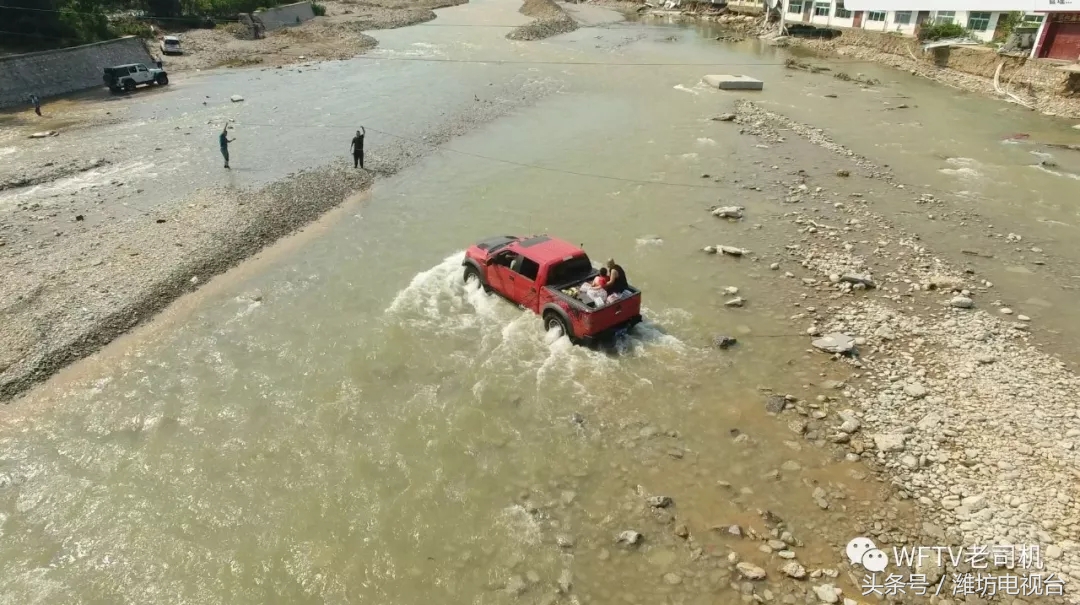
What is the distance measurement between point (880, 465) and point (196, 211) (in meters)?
22.5

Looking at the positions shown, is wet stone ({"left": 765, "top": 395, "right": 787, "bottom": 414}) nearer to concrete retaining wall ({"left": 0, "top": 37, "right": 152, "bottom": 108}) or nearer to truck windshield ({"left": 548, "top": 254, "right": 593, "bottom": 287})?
truck windshield ({"left": 548, "top": 254, "right": 593, "bottom": 287})

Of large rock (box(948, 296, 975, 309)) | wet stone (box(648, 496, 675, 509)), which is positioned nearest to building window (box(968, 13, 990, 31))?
large rock (box(948, 296, 975, 309))

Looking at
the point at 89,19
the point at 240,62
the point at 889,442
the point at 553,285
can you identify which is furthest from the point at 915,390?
the point at 89,19

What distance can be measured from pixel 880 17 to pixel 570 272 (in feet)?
207

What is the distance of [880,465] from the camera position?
33.9ft

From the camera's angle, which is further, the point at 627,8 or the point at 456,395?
the point at 627,8

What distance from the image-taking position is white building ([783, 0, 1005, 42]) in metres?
47.4

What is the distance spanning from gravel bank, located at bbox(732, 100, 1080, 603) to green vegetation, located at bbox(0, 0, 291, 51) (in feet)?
181

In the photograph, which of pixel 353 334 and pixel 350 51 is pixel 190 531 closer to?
pixel 353 334

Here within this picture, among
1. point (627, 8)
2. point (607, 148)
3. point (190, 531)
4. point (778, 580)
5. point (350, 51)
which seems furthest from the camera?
point (627, 8)

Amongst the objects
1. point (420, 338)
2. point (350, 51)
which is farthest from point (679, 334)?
point (350, 51)

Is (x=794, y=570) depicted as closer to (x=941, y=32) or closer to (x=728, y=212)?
(x=728, y=212)

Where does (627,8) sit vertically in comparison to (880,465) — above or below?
above

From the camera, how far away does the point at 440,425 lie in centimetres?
1187
